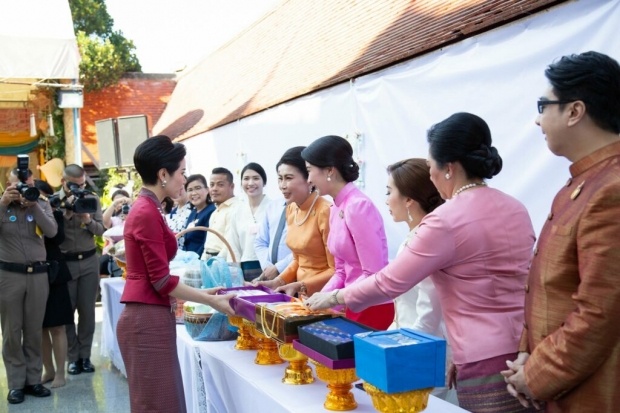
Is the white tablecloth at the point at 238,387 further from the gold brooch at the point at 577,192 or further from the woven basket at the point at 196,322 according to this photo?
the gold brooch at the point at 577,192

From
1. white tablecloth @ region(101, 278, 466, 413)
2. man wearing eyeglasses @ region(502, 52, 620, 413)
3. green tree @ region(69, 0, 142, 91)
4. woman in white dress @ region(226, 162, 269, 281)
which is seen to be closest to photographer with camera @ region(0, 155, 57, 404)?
woman in white dress @ region(226, 162, 269, 281)

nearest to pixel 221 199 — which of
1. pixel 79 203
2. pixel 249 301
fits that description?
pixel 79 203

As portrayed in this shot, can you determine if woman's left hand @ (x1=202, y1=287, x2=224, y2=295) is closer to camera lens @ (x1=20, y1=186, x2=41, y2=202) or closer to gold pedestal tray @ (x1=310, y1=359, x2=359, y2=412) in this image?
gold pedestal tray @ (x1=310, y1=359, x2=359, y2=412)

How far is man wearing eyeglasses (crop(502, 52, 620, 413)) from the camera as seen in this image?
132 cm

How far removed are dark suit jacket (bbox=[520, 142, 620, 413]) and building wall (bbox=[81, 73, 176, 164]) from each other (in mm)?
13719

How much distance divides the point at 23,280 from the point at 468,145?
3.73 meters

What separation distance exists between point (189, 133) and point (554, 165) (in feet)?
26.7

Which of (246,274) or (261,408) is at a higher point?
(246,274)

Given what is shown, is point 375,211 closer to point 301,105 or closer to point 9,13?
point 301,105

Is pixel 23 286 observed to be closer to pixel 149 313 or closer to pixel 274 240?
pixel 274 240

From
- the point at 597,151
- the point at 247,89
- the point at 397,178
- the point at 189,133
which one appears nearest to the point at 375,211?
the point at 397,178

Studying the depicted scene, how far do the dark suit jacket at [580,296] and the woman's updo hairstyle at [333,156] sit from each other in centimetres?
127

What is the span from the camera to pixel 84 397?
4648 mm

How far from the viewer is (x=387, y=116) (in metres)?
4.47
